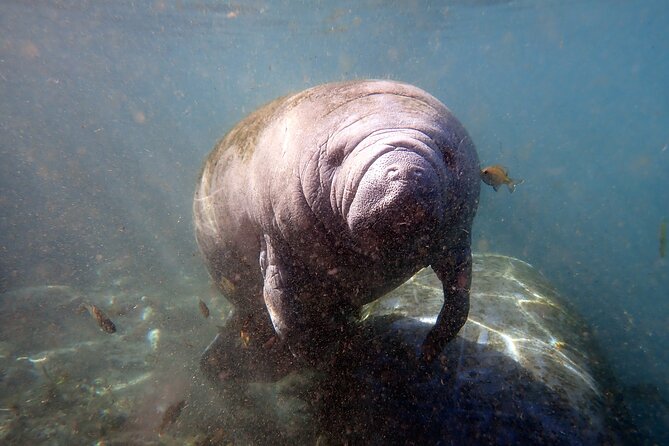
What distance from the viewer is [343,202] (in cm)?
230

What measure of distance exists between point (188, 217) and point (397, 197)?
22.2 m

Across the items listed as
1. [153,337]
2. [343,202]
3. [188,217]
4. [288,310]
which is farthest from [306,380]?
[188,217]

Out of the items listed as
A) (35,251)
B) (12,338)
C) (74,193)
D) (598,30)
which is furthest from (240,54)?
(12,338)

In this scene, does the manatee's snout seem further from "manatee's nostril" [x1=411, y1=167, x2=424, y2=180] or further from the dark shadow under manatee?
the dark shadow under manatee

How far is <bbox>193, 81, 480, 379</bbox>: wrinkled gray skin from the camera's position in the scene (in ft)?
6.72

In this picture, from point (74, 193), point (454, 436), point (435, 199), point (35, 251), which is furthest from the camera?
point (74, 193)

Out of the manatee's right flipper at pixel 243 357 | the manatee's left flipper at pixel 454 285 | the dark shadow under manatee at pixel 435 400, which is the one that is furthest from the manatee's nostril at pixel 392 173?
the manatee's right flipper at pixel 243 357

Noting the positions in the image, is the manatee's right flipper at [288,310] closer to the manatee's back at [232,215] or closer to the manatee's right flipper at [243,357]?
the manatee's back at [232,215]

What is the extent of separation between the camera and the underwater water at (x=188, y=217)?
6.82 meters

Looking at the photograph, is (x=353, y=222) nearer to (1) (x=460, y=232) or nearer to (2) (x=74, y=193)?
(1) (x=460, y=232)

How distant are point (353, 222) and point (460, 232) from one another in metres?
1.36

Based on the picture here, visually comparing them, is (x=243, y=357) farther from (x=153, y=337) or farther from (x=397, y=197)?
(x=153, y=337)

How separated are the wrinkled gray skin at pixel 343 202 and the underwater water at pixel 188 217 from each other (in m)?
1.95

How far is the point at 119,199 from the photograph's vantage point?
25.0m
